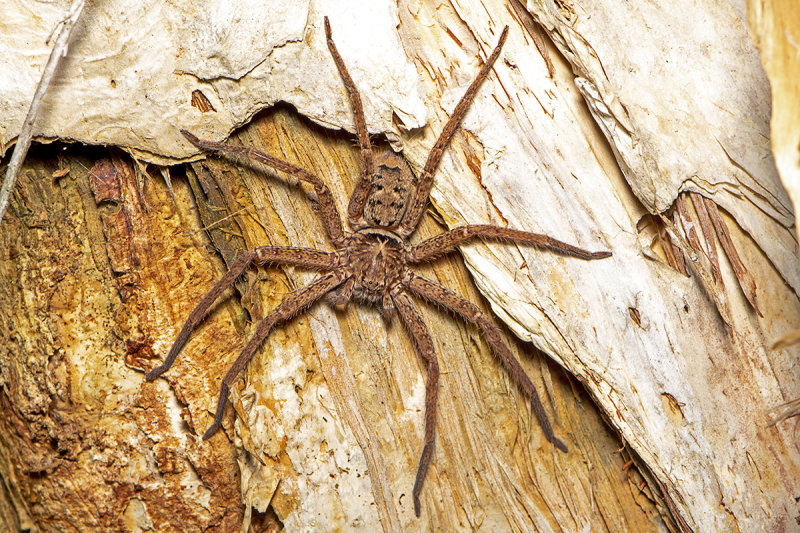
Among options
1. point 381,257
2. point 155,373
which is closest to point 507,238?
point 381,257

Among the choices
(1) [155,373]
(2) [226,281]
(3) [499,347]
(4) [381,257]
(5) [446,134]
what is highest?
(5) [446,134]

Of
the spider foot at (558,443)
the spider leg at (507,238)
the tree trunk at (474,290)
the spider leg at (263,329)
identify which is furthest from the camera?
the spider foot at (558,443)

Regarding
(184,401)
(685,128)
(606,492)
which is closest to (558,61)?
(685,128)

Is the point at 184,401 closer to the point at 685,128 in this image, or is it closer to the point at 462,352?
the point at 462,352

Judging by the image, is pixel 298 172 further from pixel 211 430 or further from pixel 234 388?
pixel 211 430

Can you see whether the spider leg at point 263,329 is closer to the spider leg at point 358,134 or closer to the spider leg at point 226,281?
the spider leg at point 226,281

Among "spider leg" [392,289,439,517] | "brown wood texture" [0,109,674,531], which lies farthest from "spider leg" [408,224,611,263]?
"spider leg" [392,289,439,517]

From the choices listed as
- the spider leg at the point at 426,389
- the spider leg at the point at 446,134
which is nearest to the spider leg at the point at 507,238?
the spider leg at the point at 446,134
